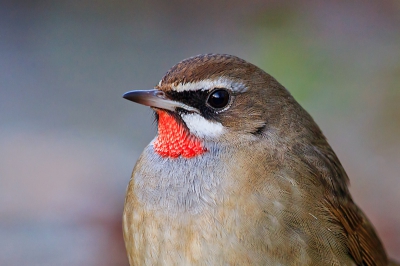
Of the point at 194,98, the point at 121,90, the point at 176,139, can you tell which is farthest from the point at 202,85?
the point at 121,90

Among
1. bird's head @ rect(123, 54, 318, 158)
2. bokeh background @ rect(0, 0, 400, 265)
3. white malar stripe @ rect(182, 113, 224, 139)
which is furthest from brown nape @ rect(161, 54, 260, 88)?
bokeh background @ rect(0, 0, 400, 265)

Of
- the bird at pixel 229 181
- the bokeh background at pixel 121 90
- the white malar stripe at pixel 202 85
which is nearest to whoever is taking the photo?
the bird at pixel 229 181

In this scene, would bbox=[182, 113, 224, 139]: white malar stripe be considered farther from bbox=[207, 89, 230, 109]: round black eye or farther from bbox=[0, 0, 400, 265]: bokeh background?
bbox=[0, 0, 400, 265]: bokeh background

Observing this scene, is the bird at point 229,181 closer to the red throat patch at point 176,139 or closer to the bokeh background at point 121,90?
the red throat patch at point 176,139

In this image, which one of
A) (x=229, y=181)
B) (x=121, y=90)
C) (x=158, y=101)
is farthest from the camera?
(x=121, y=90)

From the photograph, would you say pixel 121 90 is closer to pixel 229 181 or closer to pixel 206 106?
pixel 206 106

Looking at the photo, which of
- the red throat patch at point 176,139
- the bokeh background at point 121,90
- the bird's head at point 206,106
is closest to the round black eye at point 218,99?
the bird's head at point 206,106
